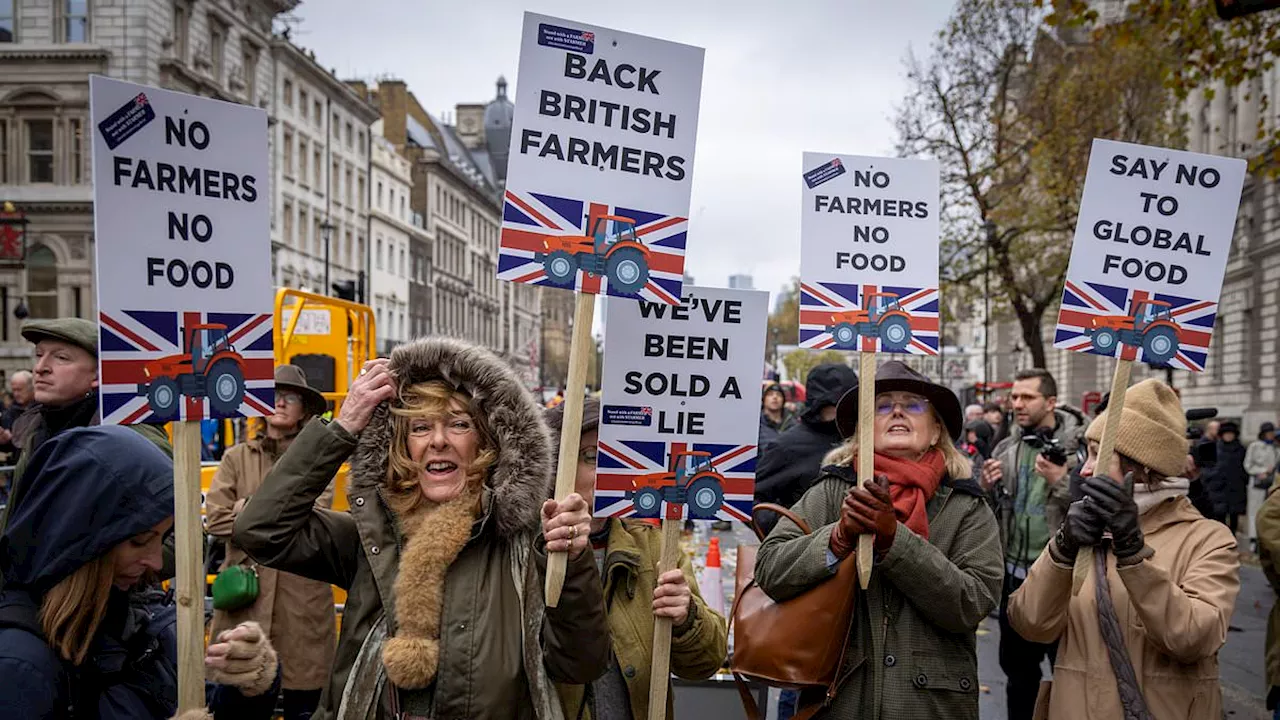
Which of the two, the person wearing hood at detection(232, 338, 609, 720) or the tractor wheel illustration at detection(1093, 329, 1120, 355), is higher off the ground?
the tractor wheel illustration at detection(1093, 329, 1120, 355)

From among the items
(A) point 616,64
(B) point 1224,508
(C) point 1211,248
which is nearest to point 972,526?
(C) point 1211,248

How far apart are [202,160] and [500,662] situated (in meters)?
1.74

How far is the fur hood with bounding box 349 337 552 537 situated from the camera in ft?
10.5

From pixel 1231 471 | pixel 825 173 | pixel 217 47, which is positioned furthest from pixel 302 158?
pixel 825 173

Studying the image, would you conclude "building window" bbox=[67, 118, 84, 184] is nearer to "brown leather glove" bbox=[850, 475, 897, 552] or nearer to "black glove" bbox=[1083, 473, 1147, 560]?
"brown leather glove" bbox=[850, 475, 897, 552]

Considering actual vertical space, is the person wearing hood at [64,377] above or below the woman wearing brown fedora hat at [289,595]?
above

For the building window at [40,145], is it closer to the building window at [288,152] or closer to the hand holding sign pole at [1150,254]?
the building window at [288,152]

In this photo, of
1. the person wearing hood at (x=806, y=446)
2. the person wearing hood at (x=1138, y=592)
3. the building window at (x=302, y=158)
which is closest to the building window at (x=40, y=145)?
the building window at (x=302, y=158)

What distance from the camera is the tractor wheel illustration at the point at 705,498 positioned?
3932mm

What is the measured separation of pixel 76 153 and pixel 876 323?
41.6 metres

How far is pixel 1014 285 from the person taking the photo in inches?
1016

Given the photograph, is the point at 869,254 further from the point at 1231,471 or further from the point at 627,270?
the point at 1231,471

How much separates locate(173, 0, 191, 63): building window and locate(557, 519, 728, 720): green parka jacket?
142 feet

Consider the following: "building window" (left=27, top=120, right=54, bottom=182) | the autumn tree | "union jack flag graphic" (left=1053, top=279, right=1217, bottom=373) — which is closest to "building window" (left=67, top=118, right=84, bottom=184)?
"building window" (left=27, top=120, right=54, bottom=182)
